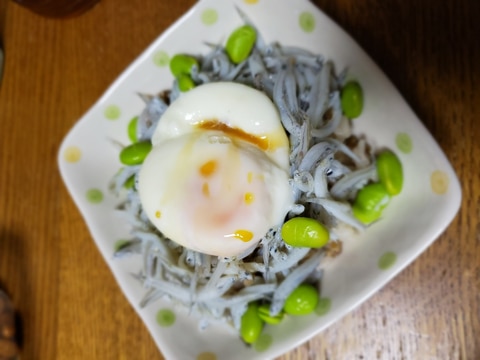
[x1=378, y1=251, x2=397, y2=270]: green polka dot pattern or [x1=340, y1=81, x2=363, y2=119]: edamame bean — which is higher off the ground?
[x1=340, y1=81, x2=363, y2=119]: edamame bean

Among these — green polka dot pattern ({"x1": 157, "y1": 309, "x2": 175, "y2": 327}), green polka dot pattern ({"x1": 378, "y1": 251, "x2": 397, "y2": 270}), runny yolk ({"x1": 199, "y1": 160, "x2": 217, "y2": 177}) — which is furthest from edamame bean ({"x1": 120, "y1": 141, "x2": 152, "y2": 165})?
green polka dot pattern ({"x1": 378, "y1": 251, "x2": 397, "y2": 270})

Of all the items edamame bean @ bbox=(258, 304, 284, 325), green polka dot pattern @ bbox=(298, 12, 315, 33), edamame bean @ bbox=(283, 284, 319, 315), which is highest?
green polka dot pattern @ bbox=(298, 12, 315, 33)

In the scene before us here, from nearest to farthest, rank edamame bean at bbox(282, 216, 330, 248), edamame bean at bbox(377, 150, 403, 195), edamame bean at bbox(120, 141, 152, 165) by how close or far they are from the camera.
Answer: edamame bean at bbox(282, 216, 330, 248)
edamame bean at bbox(377, 150, 403, 195)
edamame bean at bbox(120, 141, 152, 165)

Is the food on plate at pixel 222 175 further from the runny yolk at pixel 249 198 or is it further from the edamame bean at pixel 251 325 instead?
the edamame bean at pixel 251 325

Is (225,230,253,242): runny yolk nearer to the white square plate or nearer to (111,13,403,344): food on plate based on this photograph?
(111,13,403,344): food on plate

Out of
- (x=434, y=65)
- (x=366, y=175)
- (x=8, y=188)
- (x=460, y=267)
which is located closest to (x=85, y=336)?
(x=8, y=188)

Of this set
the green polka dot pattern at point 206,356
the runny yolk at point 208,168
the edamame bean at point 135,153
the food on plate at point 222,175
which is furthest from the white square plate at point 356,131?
the runny yolk at point 208,168
